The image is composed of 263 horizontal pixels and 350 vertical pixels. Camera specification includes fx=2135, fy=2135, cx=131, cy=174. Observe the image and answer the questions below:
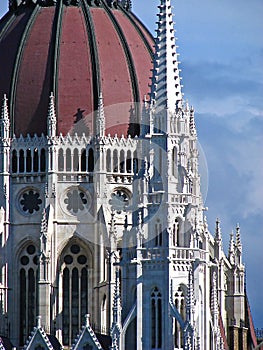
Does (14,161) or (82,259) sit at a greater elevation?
(14,161)

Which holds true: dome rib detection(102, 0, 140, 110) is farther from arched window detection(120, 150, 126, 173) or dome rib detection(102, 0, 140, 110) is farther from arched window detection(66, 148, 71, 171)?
arched window detection(66, 148, 71, 171)

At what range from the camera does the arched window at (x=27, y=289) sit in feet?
414

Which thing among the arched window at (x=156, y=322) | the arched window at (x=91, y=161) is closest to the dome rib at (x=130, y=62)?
the arched window at (x=91, y=161)

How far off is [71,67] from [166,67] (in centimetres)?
1145

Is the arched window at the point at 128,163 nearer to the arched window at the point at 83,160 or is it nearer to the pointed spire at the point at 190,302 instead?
the arched window at the point at 83,160

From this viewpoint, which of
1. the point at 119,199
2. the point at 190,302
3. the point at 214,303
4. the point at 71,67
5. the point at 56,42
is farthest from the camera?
the point at 56,42

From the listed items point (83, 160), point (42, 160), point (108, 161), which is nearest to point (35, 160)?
point (42, 160)

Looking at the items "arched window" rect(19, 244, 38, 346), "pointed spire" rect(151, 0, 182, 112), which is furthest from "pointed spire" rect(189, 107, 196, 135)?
"arched window" rect(19, 244, 38, 346)

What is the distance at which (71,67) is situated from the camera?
128500mm

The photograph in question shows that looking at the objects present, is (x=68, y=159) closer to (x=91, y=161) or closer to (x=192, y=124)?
(x=91, y=161)

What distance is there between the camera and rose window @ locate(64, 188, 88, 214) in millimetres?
127562

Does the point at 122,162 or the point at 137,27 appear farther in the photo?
the point at 137,27

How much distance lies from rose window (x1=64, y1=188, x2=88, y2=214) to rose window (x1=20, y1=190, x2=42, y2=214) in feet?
5.61

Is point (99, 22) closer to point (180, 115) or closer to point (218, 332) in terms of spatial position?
point (180, 115)
